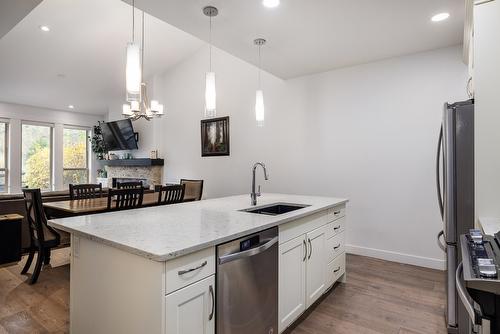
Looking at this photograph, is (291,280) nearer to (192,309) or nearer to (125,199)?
(192,309)

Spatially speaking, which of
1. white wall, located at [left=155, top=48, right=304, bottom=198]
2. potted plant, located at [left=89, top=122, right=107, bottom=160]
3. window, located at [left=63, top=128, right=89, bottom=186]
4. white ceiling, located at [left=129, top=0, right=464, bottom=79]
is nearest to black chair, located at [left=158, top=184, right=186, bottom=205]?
white wall, located at [left=155, top=48, right=304, bottom=198]

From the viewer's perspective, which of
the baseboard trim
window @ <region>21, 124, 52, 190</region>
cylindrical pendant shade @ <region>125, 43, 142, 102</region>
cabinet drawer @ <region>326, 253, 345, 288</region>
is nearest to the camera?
cylindrical pendant shade @ <region>125, 43, 142, 102</region>

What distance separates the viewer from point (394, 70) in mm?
3551

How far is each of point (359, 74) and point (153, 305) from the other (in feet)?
12.2

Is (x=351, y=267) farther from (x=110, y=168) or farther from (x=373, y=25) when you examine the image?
(x=110, y=168)

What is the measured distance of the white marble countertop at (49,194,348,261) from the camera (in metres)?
1.24

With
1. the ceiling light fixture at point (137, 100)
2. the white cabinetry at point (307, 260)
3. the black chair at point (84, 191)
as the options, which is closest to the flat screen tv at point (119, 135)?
the ceiling light fixture at point (137, 100)

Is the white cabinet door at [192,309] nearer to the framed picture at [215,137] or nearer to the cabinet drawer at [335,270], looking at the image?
the cabinet drawer at [335,270]

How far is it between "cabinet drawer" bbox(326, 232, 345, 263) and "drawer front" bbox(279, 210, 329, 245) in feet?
0.73

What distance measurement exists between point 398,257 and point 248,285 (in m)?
2.75

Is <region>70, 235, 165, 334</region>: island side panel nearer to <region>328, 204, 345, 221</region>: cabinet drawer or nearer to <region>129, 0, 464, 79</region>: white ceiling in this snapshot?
<region>328, 204, 345, 221</region>: cabinet drawer

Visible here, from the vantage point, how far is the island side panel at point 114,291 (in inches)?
45.9

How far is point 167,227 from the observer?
162cm

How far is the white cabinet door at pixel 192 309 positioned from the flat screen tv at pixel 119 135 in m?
6.15
